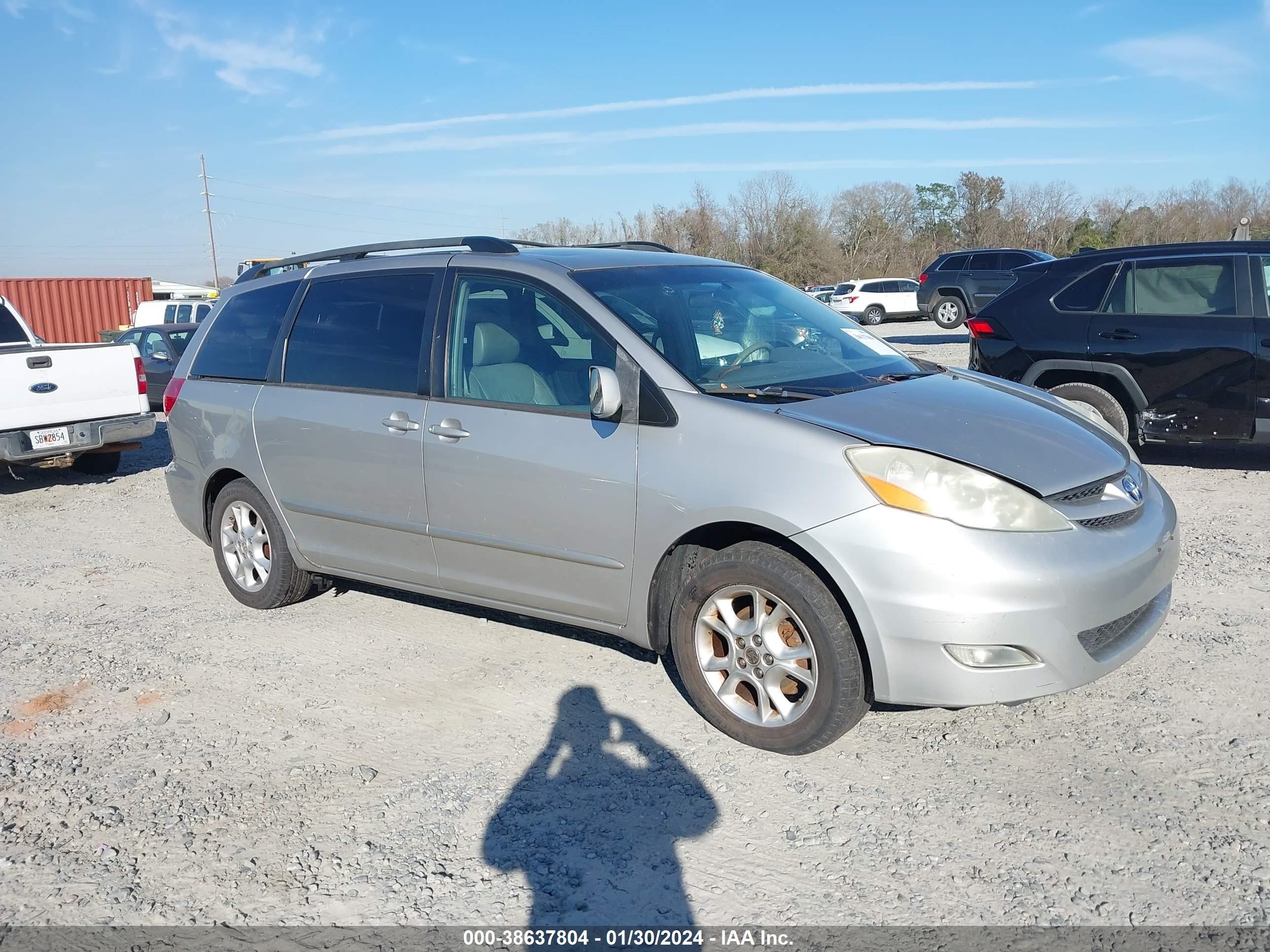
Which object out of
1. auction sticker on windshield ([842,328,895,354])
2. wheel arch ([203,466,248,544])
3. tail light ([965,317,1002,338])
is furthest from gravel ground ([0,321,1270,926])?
tail light ([965,317,1002,338])

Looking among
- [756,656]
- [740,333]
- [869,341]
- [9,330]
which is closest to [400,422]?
[740,333]

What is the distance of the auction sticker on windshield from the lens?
4.86m

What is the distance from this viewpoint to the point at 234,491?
565 centimetres

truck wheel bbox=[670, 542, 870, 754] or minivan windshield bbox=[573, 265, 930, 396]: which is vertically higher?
minivan windshield bbox=[573, 265, 930, 396]

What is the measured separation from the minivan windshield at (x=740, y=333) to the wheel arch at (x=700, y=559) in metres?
0.55

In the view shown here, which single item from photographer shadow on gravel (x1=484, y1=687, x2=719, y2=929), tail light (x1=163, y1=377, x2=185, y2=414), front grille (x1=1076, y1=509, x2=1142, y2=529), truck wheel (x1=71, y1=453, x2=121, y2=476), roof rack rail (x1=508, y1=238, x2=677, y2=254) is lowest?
photographer shadow on gravel (x1=484, y1=687, x2=719, y2=929)

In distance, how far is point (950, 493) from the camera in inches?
133

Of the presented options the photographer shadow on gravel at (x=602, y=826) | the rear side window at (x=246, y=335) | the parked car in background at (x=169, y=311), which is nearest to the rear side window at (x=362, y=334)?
the rear side window at (x=246, y=335)

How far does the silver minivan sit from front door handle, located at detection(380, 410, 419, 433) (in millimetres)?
14

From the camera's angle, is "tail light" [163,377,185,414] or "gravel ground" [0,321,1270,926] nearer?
"gravel ground" [0,321,1270,926]

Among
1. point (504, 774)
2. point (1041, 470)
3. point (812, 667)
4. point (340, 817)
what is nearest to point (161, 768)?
point (340, 817)

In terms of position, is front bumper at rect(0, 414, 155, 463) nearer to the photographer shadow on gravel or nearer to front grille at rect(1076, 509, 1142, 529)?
the photographer shadow on gravel

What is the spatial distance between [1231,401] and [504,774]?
6.25 m

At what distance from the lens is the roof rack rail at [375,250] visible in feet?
16.0
